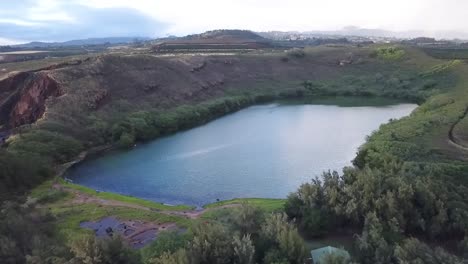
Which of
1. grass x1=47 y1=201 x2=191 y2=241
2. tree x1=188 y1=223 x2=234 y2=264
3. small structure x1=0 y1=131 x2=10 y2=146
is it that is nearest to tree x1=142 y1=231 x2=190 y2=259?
tree x1=188 y1=223 x2=234 y2=264

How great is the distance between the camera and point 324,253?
23734 mm

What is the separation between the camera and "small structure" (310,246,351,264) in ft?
75.8

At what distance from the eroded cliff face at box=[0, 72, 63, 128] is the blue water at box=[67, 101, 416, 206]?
17.1m

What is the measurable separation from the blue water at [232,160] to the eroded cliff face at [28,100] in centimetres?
1710

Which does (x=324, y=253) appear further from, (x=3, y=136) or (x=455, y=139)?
(x=3, y=136)

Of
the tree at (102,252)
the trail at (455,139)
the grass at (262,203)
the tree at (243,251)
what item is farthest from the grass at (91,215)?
the trail at (455,139)

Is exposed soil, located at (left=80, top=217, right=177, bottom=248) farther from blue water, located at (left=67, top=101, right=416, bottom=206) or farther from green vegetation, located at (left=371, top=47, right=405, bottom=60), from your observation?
green vegetation, located at (left=371, top=47, right=405, bottom=60)

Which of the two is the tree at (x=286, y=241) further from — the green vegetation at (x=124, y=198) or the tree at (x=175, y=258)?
the green vegetation at (x=124, y=198)

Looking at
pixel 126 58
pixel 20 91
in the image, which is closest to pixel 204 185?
pixel 20 91

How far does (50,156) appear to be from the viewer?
168 feet

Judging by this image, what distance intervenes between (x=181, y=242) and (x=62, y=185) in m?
23.5

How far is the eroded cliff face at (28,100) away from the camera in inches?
2608

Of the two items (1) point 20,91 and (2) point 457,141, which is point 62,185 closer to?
(1) point 20,91

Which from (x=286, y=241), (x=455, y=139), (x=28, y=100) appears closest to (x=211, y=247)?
(x=286, y=241)
